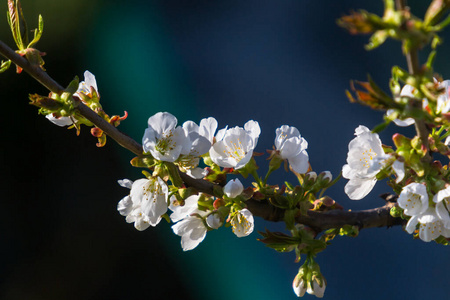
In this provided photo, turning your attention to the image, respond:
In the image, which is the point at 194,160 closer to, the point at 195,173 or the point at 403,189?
the point at 195,173

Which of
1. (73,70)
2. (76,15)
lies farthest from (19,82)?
(76,15)

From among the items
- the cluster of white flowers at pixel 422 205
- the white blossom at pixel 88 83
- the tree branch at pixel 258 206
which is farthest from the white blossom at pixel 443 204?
the white blossom at pixel 88 83

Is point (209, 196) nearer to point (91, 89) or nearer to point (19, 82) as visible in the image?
point (91, 89)

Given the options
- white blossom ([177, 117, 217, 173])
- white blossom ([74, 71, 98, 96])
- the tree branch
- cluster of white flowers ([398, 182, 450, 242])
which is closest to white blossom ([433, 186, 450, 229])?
cluster of white flowers ([398, 182, 450, 242])

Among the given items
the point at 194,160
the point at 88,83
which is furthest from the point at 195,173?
the point at 88,83

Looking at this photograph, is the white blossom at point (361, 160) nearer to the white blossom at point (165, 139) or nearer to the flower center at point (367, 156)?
the flower center at point (367, 156)

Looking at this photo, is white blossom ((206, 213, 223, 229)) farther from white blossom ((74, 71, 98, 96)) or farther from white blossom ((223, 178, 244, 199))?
white blossom ((74, 71, 98, 96))
